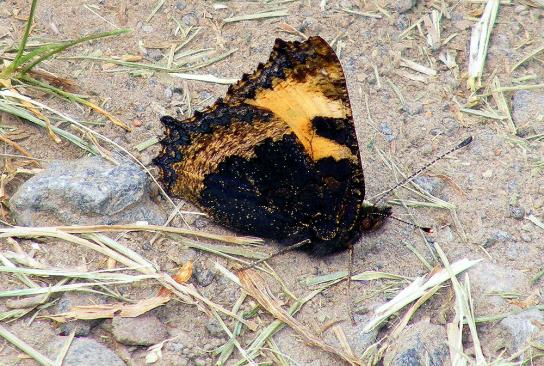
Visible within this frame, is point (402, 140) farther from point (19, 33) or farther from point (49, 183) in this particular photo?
point (19, 33)

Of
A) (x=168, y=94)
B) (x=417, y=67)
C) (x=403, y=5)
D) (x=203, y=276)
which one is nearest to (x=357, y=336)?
(x=203, y=276)

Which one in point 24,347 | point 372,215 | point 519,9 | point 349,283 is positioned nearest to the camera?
point 24,347

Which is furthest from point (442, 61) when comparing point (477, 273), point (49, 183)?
point (49, 183)

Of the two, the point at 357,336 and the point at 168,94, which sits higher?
the point at 168,94

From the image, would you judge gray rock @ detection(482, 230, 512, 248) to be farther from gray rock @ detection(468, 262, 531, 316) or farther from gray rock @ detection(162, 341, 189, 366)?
gray rock @ detection(162, 341, 189, 366)

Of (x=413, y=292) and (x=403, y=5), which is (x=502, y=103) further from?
(x=413, y=292)

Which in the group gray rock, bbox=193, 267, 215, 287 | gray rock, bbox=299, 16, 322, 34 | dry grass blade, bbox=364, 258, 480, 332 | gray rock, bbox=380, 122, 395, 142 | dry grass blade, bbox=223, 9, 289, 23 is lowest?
dry grass blade, bbox=364, 258, 480, 332

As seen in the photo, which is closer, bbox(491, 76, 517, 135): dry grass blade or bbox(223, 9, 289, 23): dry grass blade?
bbox(491, 76, 517, 135): dry grass blade

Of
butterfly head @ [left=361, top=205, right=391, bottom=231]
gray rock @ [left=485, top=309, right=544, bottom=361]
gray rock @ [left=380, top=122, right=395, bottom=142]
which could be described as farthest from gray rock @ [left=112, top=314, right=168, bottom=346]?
gray rock @ [left=380, top=122, right=395, bottom=142]
